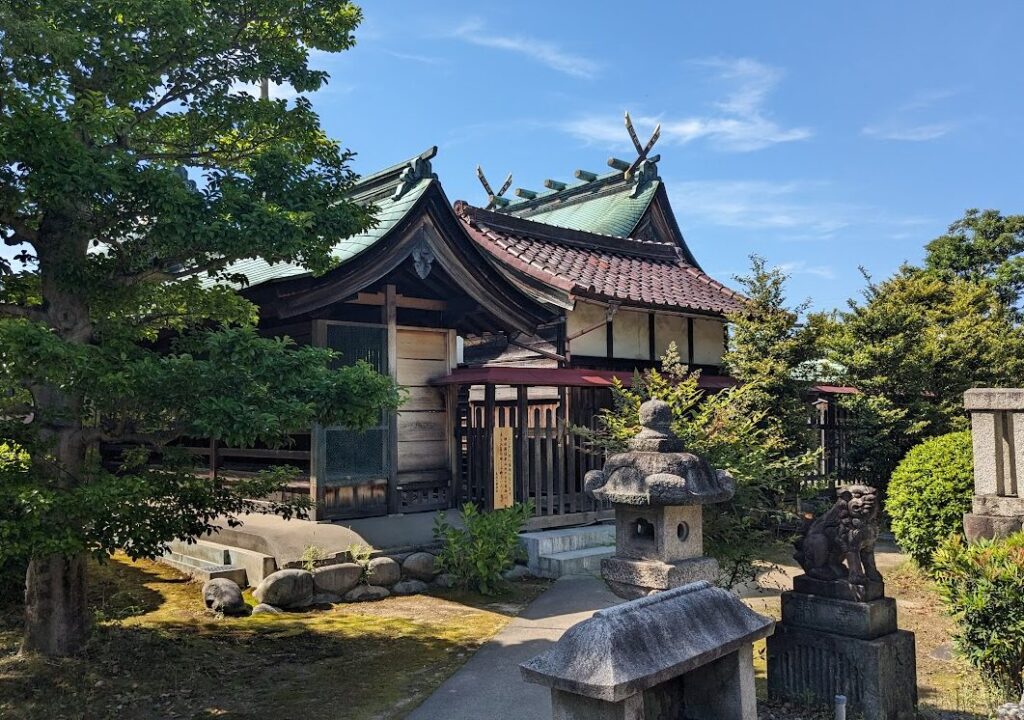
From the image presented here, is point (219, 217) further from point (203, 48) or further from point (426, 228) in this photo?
point (426, 228)

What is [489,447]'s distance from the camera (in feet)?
39.9

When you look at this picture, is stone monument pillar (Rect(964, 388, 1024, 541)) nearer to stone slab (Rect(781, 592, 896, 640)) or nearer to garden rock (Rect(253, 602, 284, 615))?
stone slab (Rect(781, 592, 896, 640))

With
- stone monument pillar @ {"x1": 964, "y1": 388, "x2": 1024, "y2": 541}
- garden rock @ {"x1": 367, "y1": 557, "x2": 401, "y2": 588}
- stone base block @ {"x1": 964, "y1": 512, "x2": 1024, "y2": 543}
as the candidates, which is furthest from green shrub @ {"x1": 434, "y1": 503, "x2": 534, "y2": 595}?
stone monument pillar @ {"x1": 964, "y1": 388, "x2": 1024, "y2": 541}

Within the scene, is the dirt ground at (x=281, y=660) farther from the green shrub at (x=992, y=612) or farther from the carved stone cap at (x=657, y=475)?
the carved stone cap at (x=657, y=475)

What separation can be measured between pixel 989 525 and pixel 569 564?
5.55 m

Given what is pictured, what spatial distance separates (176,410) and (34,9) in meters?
3.45

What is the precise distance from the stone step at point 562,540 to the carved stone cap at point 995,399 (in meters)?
5.31

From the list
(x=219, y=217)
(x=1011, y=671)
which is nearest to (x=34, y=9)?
(x=219, y=217)

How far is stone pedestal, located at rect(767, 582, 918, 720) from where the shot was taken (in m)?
6.06

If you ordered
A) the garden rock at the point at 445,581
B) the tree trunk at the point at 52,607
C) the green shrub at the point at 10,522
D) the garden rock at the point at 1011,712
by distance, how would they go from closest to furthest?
1. the garden rock at the point at 1011,712
2. the green shrub at the point at 10,522
3. the tree trunk at the point at 52,607
4. the garden rock at the point at 445,581

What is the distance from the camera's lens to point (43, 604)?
670 cm

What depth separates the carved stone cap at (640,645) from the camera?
3812 millimetres

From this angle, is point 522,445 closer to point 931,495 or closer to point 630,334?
point 630,334

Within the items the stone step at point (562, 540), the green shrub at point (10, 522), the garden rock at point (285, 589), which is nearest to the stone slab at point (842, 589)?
the stone step at point (562, 540)
